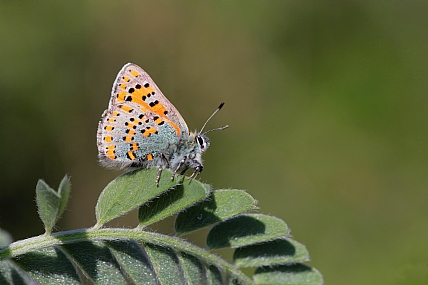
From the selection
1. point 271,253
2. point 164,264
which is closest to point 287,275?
point 271,253

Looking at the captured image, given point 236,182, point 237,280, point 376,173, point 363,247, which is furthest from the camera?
point 236,182

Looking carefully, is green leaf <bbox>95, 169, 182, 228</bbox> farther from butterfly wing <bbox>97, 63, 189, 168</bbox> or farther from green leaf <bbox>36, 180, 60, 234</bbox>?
butterfly wing <bbox>97, 63, 189, 168</bbox>

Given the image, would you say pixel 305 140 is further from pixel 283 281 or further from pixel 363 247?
pixel 283 281

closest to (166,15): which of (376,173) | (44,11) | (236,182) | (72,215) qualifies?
(44,11)

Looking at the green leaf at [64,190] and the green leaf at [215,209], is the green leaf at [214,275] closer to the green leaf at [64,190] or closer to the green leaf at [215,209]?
the green leaf at [215,209]

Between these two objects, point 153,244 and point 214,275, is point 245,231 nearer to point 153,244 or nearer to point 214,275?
point 214,275

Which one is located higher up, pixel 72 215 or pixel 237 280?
pixel 72 215
